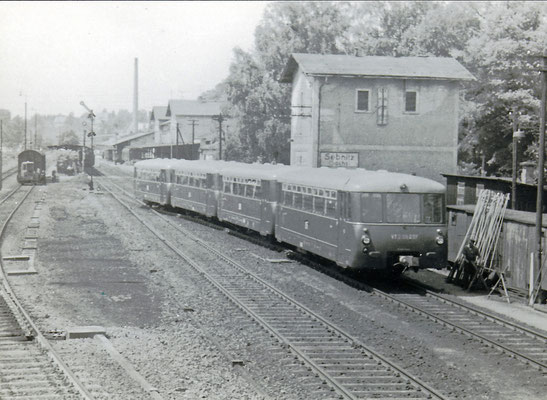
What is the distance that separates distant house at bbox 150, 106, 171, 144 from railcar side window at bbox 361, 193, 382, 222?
289 ft

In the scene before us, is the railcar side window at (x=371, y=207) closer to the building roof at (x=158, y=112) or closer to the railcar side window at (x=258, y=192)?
the railcar side window at (x=258, y=192)

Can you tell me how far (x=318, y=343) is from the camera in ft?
41.7

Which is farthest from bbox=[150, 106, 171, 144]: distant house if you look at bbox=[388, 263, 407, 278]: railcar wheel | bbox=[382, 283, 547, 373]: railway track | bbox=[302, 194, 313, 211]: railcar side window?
bbox=[382, 283, 547, 373]: railway track

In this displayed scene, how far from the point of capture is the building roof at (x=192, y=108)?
9856 cm

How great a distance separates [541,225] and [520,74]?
82.9ft

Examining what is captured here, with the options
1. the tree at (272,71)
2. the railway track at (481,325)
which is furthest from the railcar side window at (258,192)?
the tree at (272,71)

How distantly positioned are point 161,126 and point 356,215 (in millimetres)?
94669

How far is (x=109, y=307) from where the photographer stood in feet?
50.9

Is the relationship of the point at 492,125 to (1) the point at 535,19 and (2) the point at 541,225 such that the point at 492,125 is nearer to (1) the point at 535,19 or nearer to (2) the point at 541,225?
(1) the point at 535,19

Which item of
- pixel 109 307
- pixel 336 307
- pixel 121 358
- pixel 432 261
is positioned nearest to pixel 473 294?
pixel 432 261

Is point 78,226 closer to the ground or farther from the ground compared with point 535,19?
closer to the ground

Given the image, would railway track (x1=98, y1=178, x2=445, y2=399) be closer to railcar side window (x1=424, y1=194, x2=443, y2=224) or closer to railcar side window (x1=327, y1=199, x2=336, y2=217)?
railcar side window (x1=327, y1=199, x2=336, y2=217)

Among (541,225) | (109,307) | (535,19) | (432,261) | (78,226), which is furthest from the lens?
(535,19)

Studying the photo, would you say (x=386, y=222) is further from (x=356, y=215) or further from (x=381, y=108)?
(x=381, y=108)
